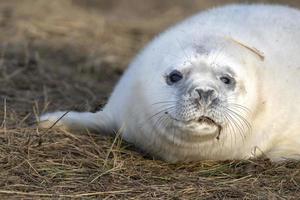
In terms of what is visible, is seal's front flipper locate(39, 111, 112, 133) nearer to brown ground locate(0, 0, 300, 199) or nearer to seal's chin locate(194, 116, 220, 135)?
brown ground locate(0, 0, 300, 199)

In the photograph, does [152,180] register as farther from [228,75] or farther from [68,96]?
[68,96]

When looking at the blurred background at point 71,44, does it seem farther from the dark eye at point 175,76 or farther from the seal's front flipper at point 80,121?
the dark eye at point 175,76

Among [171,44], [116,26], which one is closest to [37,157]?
[171,44]

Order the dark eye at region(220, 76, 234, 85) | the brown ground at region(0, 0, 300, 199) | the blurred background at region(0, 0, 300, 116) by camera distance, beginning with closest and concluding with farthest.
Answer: the brown ground at region(0, 0, 300, 199)
the dark eye at region(220, 76, 234, 85)
the blurred background at region(0, 0, 300, 116)

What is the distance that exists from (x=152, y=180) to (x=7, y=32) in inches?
184

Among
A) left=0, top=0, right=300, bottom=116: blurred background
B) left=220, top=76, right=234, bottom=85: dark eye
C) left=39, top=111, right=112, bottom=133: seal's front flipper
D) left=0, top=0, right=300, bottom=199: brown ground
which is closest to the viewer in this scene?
left=0, top=0, right=300, bottom=199: brown ground

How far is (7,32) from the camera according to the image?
9320mm

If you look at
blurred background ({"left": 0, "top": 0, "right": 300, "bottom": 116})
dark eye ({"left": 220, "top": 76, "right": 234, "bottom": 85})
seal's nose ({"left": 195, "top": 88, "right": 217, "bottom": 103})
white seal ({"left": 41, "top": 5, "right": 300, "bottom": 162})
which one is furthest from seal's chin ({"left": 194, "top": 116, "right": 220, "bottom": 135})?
blurred background ({"left": 0, "top": 0, "right": 300, "bottom": 116})

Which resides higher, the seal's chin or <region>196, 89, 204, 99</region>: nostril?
<region>196, 89, 204, 99</region>: nostril

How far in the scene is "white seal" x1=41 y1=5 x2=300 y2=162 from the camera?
16.4 ft

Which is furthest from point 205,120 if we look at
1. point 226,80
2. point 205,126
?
point 226,80

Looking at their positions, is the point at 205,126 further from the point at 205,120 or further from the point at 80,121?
the point at 80,121

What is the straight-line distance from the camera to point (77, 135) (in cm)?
578

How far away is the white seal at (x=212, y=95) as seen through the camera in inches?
197
